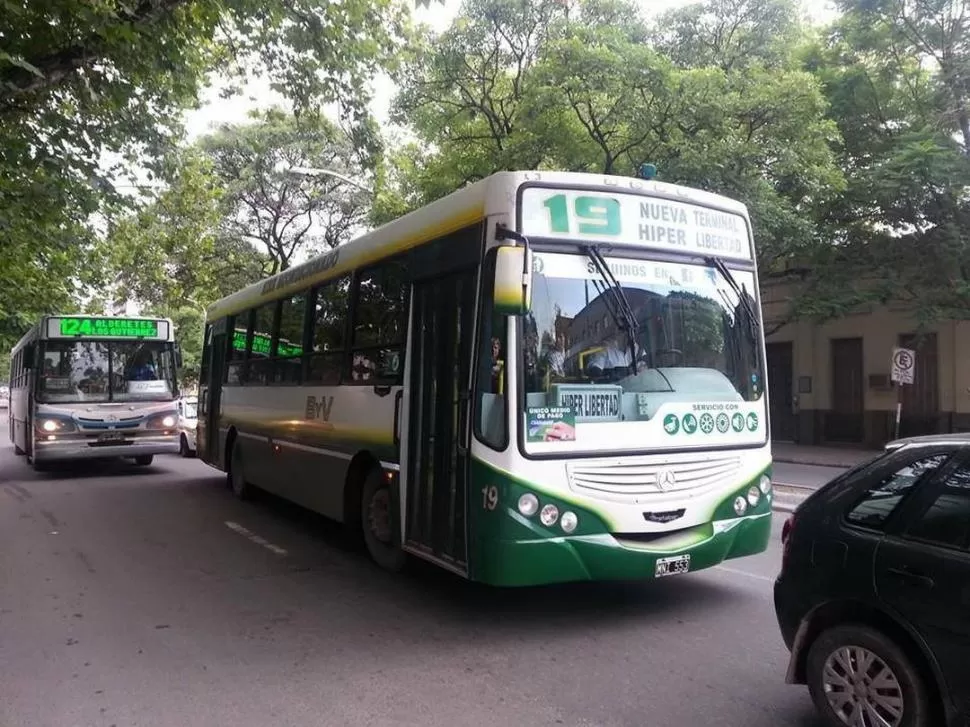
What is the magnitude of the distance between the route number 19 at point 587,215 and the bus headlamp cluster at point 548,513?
1792 millimetres

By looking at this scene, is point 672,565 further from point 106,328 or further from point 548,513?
point 106,328

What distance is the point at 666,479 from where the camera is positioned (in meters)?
5.68

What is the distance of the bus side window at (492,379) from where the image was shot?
211 inches

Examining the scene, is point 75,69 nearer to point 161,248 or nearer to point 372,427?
point 372,427

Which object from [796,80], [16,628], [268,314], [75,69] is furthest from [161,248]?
[16,628]

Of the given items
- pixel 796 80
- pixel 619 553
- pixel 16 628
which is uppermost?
pixel 796 80

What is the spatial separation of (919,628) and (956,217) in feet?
53.9

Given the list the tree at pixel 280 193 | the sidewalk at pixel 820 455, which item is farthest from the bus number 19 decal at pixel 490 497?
the tree at pixel 280 193

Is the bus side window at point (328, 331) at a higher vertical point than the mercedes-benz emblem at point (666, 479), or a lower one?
higher

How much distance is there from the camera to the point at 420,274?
21.6 feet

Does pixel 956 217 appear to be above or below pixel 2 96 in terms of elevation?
above

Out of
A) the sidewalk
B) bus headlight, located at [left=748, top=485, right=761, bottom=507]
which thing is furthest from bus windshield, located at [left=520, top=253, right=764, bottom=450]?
the sidewalk

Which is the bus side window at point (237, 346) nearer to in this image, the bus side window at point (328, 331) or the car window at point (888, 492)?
the bus side window at point (328, 331)

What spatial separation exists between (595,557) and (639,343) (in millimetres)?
1468
